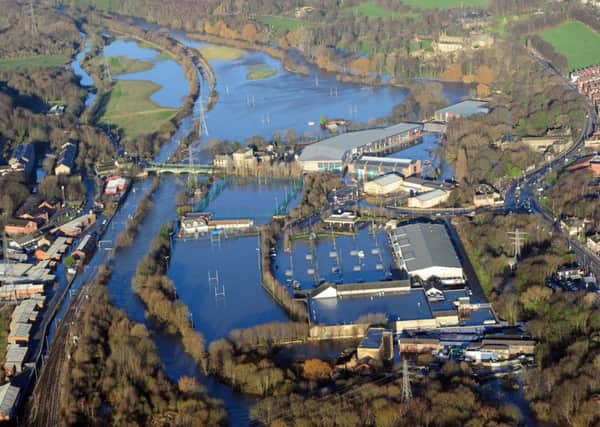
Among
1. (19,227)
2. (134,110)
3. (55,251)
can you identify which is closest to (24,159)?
(19,227)

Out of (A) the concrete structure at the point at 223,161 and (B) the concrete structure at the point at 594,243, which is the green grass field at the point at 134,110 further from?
(B) the concrete structure at the point at 594,243

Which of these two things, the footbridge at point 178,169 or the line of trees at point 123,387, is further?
the footbridge at point 178,169

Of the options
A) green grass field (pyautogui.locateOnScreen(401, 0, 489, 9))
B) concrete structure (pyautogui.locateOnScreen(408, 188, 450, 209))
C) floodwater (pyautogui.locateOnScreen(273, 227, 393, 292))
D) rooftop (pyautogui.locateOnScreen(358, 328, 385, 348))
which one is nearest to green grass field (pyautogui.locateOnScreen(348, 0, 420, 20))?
green grass field (pyautogui.locateOnScreen(401, 0, 489, 9))

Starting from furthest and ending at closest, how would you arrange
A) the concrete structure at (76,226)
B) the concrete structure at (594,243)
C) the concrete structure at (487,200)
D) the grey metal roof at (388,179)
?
the grey metal roof at (388,179) < the concrete structure at (487,200) < the concrete structure at (76,226) < the concrete structure at (594,243)

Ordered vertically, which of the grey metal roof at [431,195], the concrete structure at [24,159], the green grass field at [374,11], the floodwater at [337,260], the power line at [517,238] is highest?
the power line at [517,238]

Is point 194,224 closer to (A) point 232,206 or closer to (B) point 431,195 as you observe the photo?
(A) point 232,206

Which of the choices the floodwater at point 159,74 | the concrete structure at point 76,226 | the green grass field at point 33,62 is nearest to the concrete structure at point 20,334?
the concrete structure at point 76,226
